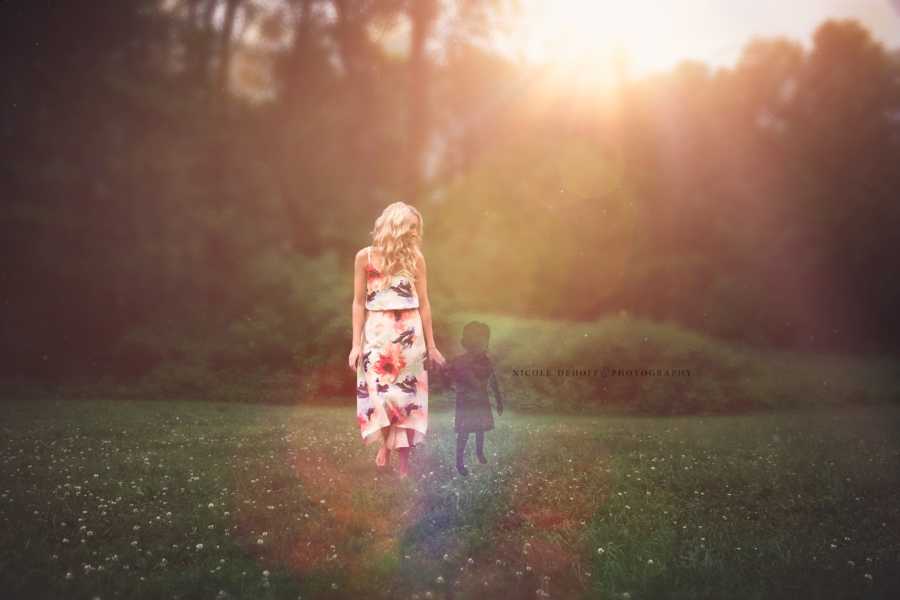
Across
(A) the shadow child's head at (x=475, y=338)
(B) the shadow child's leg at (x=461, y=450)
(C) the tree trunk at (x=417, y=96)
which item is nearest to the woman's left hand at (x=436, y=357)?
(A) the shadow child's head at (x=475, y=338)

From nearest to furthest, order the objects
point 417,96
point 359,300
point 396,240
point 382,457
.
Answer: point 396,240 → point 359,300 → point 382,457 → point 417,96

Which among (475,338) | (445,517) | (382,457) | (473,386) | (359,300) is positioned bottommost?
(445,517)

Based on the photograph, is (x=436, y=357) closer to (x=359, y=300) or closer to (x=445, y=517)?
(x=359, y=300)

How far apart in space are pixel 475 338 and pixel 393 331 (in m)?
0.87

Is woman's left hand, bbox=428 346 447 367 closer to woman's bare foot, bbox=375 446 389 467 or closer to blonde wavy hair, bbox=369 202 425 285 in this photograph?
blonde wavy hair, bbox=369 202 425 285

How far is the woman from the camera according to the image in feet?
24.1

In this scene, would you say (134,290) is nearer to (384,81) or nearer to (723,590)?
(384,81)

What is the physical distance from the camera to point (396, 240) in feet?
23.9

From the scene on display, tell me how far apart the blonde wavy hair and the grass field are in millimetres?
2274

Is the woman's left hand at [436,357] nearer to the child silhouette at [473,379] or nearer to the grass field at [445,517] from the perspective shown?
the child silhouette at [473,379]

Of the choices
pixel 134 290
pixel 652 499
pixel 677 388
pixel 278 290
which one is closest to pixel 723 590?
pixel 652 499

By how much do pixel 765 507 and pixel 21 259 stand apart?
16.9 metres

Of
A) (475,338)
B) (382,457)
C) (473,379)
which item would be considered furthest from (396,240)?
(382,457)

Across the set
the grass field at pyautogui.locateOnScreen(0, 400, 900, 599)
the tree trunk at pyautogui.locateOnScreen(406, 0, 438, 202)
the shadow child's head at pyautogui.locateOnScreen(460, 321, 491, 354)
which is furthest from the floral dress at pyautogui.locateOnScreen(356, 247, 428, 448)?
the tree trunk at pyautogui.locateOnScreen(406, 0, 438, 202)
